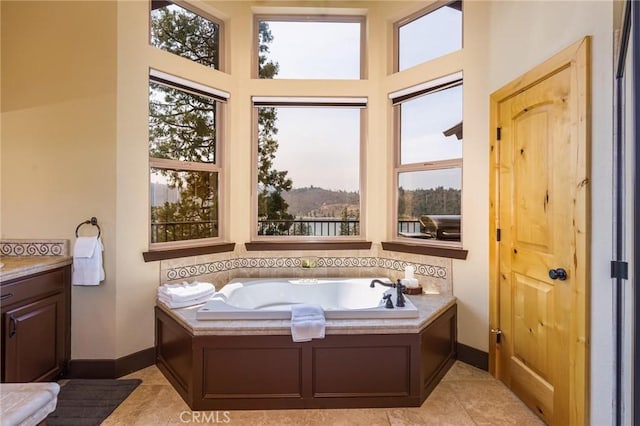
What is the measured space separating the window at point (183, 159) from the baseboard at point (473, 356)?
2.41 m

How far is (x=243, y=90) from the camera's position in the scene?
3.08 meters

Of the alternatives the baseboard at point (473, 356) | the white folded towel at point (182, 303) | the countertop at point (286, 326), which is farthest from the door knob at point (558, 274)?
the white folded towel at point (182, 303)

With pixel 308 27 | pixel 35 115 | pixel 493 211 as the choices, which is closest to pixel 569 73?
pixel 493 211

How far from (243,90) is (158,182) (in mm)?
1189

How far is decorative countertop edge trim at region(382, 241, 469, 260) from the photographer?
2639mm

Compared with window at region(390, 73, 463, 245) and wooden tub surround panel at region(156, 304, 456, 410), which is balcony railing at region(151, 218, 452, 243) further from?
wooden tub surround panel at region(156, 304, 456, 410)

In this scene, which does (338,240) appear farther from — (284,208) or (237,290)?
(237,290)

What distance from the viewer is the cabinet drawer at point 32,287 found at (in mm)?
1894

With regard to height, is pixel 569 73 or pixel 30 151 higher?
pixel 569 73

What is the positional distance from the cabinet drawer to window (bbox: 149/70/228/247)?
0.66 meters

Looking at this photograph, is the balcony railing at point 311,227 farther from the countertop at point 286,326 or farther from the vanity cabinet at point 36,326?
the vanity cabinet at point 36,326

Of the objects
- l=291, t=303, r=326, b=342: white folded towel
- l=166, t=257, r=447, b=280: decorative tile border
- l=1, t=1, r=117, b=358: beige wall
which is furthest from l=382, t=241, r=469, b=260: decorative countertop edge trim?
l=1, t=1, r=117, b=358: beige wall

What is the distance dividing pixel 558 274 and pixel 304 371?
62.6 inches

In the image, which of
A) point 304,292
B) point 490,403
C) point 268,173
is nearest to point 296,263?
point 304,292
